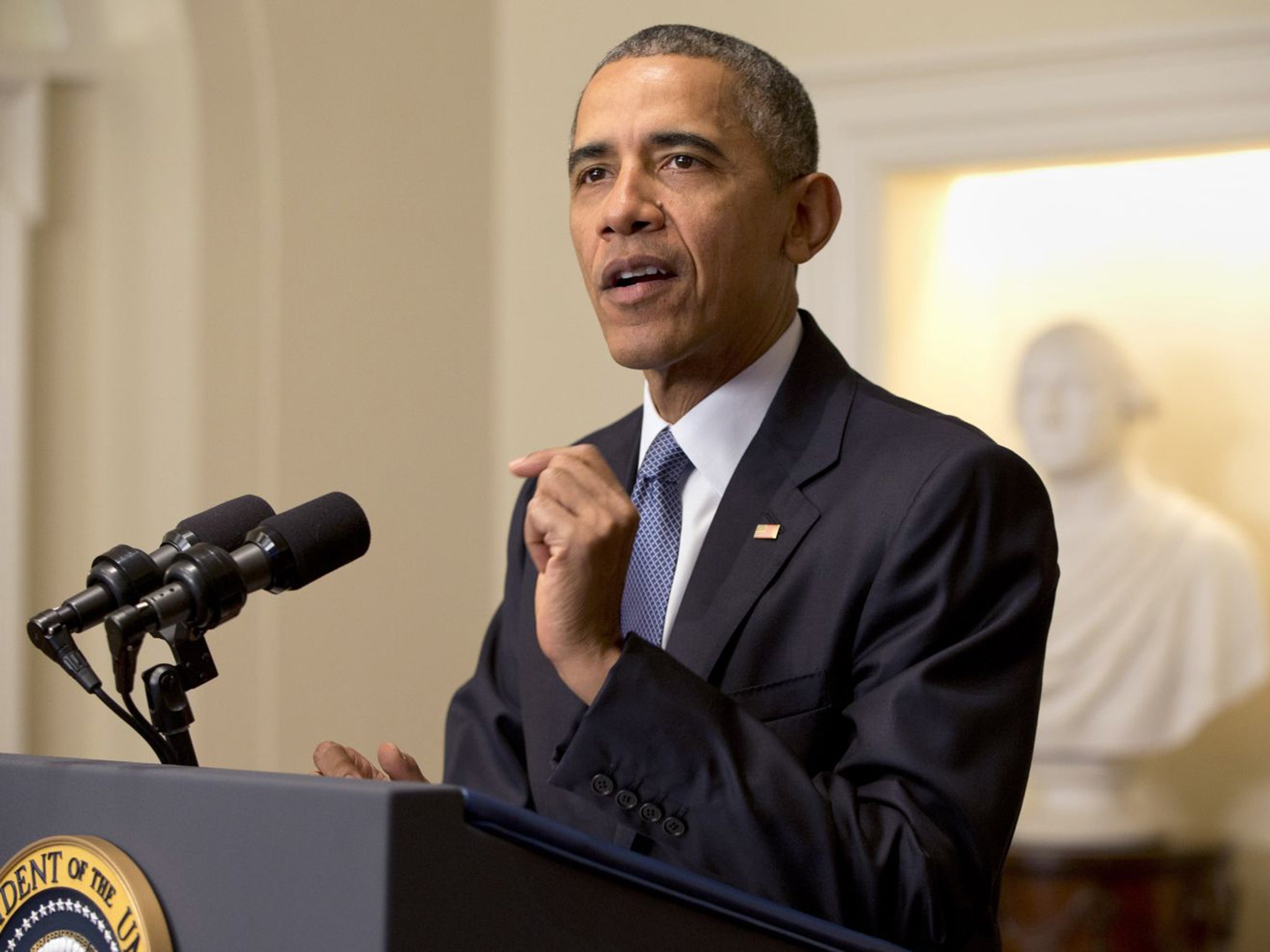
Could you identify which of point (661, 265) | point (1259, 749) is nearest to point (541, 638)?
point (661, 265)

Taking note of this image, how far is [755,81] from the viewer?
5.73ft

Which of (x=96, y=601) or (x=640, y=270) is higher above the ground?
(x=640, y=270)

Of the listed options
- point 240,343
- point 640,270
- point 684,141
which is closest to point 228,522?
point 640,270

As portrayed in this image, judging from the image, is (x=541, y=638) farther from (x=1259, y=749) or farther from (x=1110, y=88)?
(x=1259, y=749)

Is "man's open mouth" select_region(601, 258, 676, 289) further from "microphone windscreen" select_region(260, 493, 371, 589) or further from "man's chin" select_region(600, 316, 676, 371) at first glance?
"microphone windscreen" select_region(260, 493, 371, 589)

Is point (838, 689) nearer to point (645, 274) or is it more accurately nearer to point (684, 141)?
point (645, 274)

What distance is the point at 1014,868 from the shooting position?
4.08m

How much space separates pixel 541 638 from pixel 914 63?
10.4 ft

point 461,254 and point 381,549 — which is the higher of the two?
point 461,254

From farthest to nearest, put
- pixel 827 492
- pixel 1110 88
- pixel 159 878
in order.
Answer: pixel 1110 88 → pixel 827 492 → pixel 159 878

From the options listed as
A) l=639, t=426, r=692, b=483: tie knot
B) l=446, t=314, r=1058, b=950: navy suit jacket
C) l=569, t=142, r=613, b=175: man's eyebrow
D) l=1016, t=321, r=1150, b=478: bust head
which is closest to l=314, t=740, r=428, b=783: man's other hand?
l=446, t=314, r=1058, b=950: navy suit jacket

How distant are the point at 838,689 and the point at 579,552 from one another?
390 millimetres

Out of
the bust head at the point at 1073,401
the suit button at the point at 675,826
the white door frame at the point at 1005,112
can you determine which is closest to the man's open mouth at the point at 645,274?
the suit button at the point at 675,826

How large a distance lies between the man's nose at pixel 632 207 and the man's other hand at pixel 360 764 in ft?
1.83
